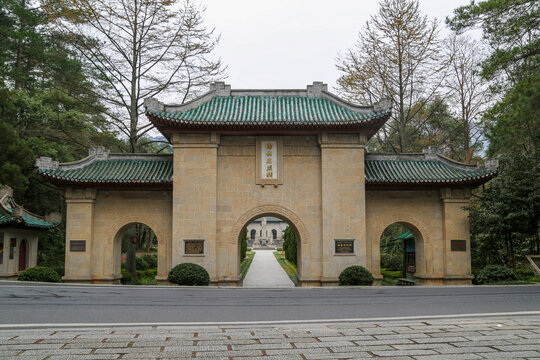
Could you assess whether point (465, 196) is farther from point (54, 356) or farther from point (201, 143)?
point (54, 356)

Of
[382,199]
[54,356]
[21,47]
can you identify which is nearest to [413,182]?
[382,199]

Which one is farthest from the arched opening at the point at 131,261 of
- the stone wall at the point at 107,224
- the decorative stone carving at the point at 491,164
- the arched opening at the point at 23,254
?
the decorative stone carving at the point at 491,164

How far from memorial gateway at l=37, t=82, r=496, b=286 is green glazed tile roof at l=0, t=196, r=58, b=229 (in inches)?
108

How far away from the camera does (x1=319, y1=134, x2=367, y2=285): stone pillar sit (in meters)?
16.7

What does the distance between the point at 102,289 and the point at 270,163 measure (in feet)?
25.2

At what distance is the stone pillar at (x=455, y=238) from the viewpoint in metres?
17.5

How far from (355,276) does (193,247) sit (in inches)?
244

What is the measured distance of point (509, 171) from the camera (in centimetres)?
1714

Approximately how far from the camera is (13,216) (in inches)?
720

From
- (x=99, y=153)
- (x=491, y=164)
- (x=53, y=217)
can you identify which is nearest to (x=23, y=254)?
(x=53, y=217)

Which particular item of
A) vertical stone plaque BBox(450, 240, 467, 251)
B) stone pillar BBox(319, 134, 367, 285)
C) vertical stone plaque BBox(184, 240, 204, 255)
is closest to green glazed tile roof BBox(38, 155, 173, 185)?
vertical stone plaque BBox(184, 240, 204, 255)

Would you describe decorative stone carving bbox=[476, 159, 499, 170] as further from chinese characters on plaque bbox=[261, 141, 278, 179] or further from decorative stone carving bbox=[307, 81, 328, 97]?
chinese characters on plaque bbox=[261, 141, 278, 179]

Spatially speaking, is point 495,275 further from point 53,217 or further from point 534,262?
point 53,217

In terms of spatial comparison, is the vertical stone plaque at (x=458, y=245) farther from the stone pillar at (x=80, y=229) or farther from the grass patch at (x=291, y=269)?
the stone pillar at (x=80, y=229)
